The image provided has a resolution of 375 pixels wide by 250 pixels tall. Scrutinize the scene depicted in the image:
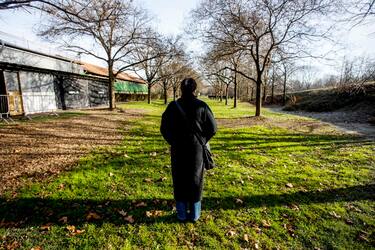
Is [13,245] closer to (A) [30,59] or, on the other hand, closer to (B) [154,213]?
(B) [154,213]

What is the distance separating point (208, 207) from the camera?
403 cm

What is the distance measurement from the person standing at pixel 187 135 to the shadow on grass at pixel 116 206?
76 cm

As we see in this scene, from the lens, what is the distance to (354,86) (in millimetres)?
6090

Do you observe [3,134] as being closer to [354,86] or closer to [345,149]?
[354,86]

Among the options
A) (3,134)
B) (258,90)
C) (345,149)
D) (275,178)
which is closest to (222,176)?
(275,178)

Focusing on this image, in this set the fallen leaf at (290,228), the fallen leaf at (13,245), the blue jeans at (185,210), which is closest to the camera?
the fallen leaf at (13,245)

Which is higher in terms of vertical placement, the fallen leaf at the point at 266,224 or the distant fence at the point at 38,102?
the distant fence at the point at 38,102

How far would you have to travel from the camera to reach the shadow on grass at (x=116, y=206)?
11.5ft

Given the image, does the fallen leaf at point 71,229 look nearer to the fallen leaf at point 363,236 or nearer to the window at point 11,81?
the fallen leaf at point 363,236

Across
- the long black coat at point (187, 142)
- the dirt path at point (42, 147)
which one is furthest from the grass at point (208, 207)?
the long black coat at point (187, 142)

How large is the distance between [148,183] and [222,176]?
71.9 inches

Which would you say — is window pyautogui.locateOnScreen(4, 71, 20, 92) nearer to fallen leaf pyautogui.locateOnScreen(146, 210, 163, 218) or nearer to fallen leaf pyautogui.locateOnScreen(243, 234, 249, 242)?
fallen leaf pyautogui.locateOnScreen(146, 210, 163, 218)

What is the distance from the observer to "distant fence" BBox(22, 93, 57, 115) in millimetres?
15628

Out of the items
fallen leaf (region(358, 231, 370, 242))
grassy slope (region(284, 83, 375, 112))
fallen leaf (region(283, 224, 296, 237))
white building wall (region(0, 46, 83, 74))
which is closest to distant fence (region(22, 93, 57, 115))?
white building wall (region(0, 46, 83, 74))
